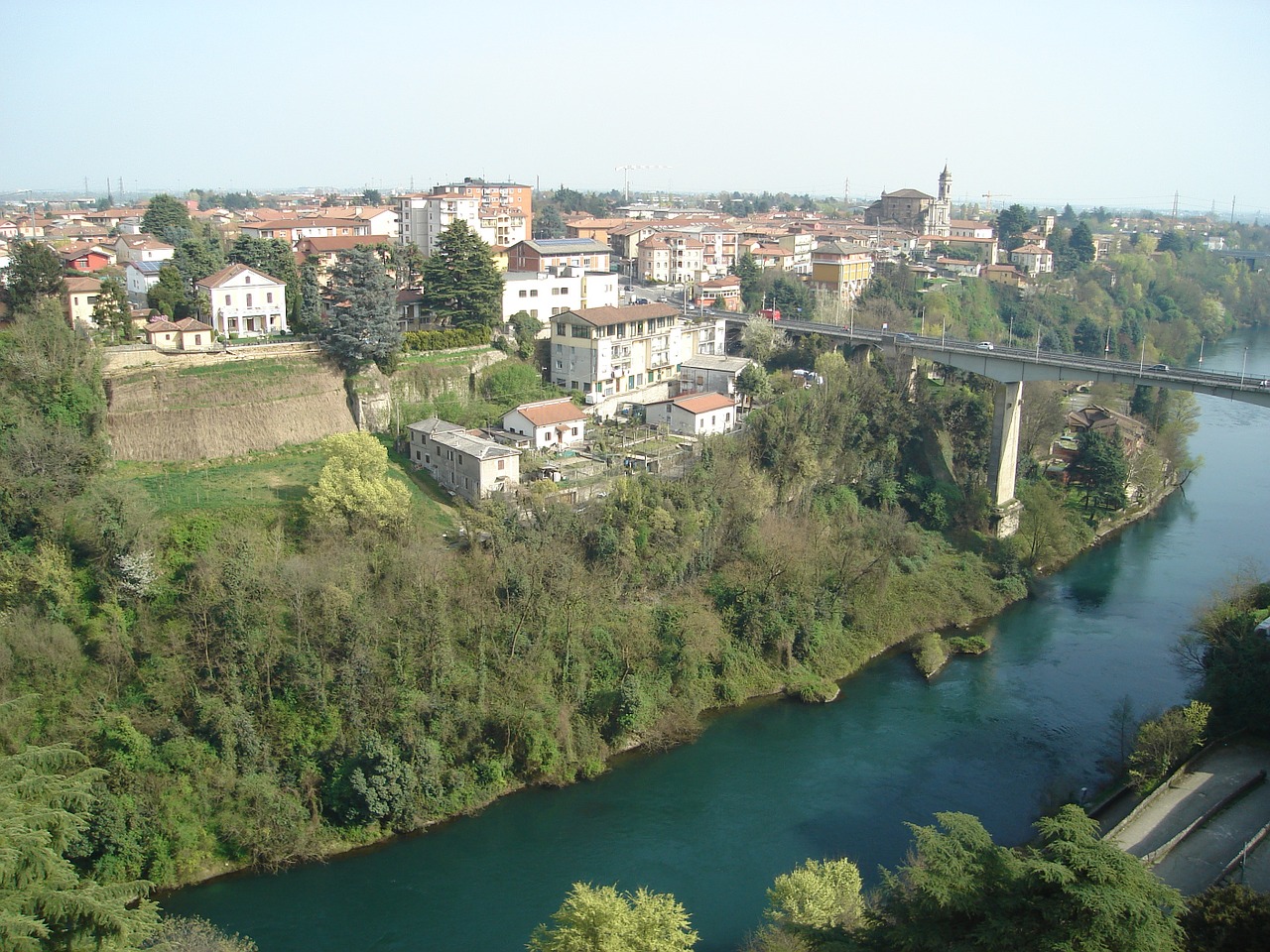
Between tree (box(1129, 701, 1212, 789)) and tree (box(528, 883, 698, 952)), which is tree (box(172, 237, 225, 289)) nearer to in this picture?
tree (box(528, 883, 698, 952))

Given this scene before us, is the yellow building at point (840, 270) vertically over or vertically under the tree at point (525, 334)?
over

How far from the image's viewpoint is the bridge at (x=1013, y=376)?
46.3 ft

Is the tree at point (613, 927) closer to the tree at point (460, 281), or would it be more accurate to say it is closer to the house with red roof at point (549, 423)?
the house with red roof at point (549, 423)

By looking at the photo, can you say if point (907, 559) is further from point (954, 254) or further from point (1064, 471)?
point (954, 254)

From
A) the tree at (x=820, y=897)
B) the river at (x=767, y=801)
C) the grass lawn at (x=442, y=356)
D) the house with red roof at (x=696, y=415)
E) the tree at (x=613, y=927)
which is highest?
the grass lawn at (x=442, y=356)

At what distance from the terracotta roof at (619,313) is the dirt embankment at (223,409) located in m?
3.90

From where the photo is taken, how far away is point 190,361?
12852mm

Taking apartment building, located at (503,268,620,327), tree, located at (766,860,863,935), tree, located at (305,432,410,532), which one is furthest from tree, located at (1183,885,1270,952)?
apartment building, located at (503,268,620,327)

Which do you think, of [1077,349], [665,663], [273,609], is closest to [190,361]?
[273,609]

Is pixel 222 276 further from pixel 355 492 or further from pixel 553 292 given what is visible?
pixel 553 292

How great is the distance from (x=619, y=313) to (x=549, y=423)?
125 inches

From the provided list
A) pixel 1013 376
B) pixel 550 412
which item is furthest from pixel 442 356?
pixel 1013 376

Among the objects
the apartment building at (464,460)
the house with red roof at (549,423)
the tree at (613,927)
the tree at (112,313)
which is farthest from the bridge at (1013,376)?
the tree at (112,313)

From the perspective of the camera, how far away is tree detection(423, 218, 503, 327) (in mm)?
15703
